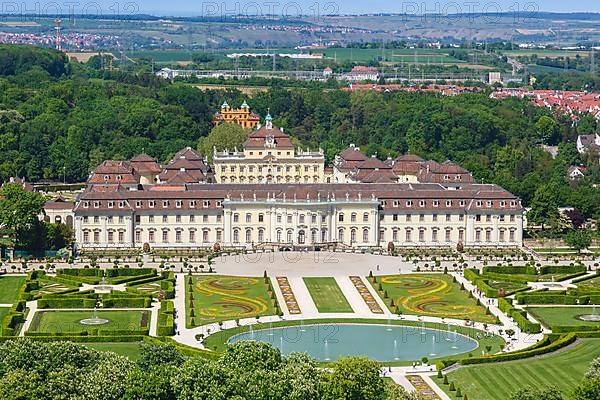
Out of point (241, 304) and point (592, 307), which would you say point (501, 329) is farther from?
point (241, 304)

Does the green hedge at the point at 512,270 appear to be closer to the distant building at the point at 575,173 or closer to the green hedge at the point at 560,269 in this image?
the green hedge at the point at 560,269

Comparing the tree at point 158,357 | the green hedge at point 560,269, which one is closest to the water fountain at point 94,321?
Result: the tree at point 158,357

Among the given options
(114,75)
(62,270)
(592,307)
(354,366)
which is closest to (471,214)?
(592,307)

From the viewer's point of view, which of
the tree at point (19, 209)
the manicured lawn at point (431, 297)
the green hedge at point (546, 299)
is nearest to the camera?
the manicured lawn at point (431, 297)

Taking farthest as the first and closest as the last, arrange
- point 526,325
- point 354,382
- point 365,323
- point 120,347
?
point 365,323 → point 526,325 → point 120,347 → point 354,382

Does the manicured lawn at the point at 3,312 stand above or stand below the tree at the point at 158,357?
below

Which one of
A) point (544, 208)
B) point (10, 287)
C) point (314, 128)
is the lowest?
point (10, 287)

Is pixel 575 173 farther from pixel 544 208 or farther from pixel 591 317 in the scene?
pixel 591 317

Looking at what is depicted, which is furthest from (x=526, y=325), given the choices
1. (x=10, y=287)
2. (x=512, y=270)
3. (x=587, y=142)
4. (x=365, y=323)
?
(x=587, y=142)
